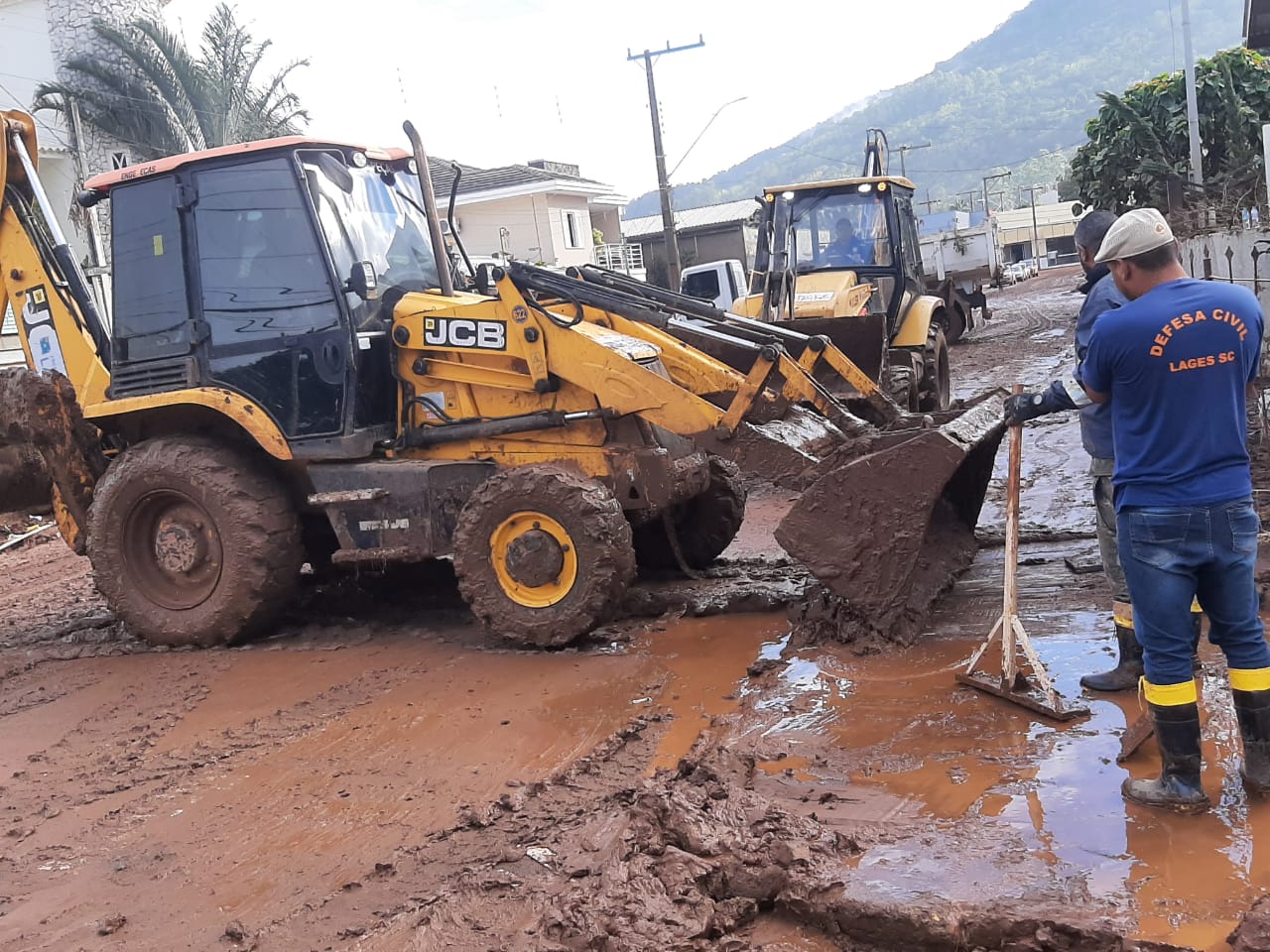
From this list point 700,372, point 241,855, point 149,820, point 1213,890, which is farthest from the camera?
point 700,372

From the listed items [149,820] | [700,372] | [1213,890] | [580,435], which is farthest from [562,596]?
[1213,890]

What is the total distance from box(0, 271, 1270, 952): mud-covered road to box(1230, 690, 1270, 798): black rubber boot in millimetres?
66

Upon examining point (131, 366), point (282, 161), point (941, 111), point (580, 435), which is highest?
point (941, 111)

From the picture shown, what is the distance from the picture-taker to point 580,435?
6.44 meters

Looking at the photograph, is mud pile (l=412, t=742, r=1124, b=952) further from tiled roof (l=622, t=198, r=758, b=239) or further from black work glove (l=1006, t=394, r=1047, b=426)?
tiled roof (l=622, t=198, r=758, b=239)

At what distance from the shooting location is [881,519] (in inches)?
212

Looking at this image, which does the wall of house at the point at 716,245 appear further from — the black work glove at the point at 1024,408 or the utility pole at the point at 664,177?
the black work glove at the point at 1024,408

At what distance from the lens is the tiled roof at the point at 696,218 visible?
47719 mm

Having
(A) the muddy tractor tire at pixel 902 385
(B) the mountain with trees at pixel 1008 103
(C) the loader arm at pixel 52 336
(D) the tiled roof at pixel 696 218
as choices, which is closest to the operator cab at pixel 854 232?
(A) the muddy tractor tire at pixel 902 385

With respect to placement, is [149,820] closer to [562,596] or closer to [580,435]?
[562,596]

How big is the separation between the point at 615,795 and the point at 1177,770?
1.87m

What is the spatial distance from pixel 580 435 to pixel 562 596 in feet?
3.11

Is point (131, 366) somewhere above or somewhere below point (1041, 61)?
below

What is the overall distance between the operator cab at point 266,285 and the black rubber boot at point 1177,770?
4.47 metres
